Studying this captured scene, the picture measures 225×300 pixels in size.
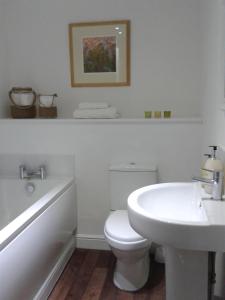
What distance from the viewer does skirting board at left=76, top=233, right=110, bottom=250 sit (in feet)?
8.89

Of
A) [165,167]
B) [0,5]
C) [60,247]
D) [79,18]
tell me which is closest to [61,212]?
[60,247]

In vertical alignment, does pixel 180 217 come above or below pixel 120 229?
above

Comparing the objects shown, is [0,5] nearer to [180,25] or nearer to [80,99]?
[80,99]

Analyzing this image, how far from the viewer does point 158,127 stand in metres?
2.47

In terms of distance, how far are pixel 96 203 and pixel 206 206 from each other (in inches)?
57.7

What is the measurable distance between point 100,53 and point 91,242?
1.72 meters

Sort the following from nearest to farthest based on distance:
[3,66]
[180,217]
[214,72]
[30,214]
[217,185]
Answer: [217,185] → [180,217] → [30,214] → [214,72] → [3,66]

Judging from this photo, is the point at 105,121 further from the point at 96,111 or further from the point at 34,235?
the point at 34,235

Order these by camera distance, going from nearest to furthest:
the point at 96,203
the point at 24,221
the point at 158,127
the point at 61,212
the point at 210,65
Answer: the point at 24,221 → the point at 210,65 → the point at 61,212 → the point at 158,127 → the point at 96,203

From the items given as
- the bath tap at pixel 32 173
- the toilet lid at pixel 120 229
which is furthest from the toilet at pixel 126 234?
the bath tap at pixel 32 173

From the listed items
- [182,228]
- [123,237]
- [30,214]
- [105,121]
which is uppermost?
[105,121]

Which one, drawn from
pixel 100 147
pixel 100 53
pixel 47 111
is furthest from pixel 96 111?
pixel 100 53

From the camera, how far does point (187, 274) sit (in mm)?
1446

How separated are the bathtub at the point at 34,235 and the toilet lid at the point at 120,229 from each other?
394 mm
